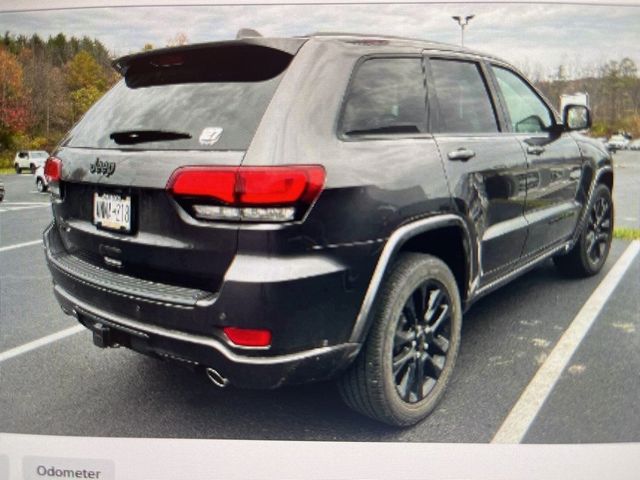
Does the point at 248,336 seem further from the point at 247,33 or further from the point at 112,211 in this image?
the point at 247,33

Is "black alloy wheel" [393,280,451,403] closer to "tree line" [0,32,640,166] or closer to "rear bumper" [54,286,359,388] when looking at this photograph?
"rear bumper" [54,286,359,388]

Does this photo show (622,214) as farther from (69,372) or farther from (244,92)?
(69,372)

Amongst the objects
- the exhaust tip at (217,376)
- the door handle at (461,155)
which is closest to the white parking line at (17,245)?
the exhaust tip at (217,376)

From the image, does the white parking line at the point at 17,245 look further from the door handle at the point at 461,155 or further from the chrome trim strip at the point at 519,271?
the chrome trim strip at the point at 519,271

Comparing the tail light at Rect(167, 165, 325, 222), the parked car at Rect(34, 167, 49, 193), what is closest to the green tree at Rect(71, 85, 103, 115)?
the parked car at Rect(34, 167, 49, 193)

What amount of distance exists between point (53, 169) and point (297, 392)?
0.97 m

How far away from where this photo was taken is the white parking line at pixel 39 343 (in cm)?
193

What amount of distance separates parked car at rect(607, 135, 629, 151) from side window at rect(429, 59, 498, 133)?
0.61 m

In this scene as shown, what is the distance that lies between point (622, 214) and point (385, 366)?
83.9 inches

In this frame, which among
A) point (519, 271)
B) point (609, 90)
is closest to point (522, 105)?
point (609, 90)

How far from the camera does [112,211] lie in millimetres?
1303

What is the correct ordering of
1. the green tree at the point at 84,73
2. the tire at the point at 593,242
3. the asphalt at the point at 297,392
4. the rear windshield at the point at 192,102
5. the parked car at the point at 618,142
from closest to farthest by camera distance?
the rear windshield at the point at 192,102 < the asphalt at the point at 297,392 < the green tree at the point at 84,73 < the parked car at the point at 618,142 < the tire at the point at 593,242

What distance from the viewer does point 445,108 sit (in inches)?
63.3

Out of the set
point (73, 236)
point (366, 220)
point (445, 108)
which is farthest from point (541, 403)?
point (73, 236)
